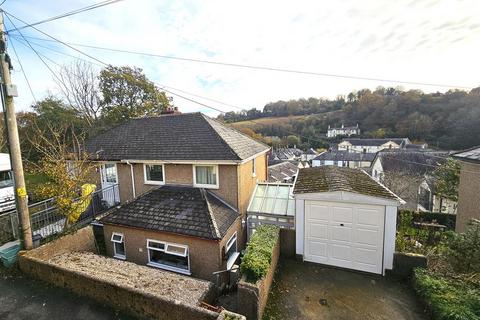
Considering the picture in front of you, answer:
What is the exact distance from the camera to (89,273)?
636 cm

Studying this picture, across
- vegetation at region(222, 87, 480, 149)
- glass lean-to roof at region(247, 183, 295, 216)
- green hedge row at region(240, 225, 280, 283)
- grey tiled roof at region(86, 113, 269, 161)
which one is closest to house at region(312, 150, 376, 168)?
vegetation at region(222, 87, 480, 149)

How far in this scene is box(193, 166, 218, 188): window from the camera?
10427 millimetres

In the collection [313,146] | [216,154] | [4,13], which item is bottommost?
[313,146]

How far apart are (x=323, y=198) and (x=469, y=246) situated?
4.31m

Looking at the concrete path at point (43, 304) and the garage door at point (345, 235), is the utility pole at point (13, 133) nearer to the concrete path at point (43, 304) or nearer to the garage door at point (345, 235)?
the concrete path at point (43, 304)

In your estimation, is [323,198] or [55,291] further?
[323,198]

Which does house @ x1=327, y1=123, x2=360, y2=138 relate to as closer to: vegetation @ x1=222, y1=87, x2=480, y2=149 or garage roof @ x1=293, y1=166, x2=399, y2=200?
vegetation @ x1=222, y1=87, x2=480, y2=149

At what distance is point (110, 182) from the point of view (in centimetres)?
1334

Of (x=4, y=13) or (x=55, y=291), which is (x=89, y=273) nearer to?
(x=55, y=291)

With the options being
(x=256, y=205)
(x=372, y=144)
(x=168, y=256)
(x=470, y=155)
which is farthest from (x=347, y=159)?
(x=168, y=256)

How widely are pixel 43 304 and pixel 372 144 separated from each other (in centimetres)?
8278

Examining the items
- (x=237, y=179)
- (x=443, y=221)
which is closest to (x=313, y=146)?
(x=443, y=221)

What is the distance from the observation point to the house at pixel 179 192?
332 inches

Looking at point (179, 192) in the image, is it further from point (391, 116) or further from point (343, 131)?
point (343, 131)
